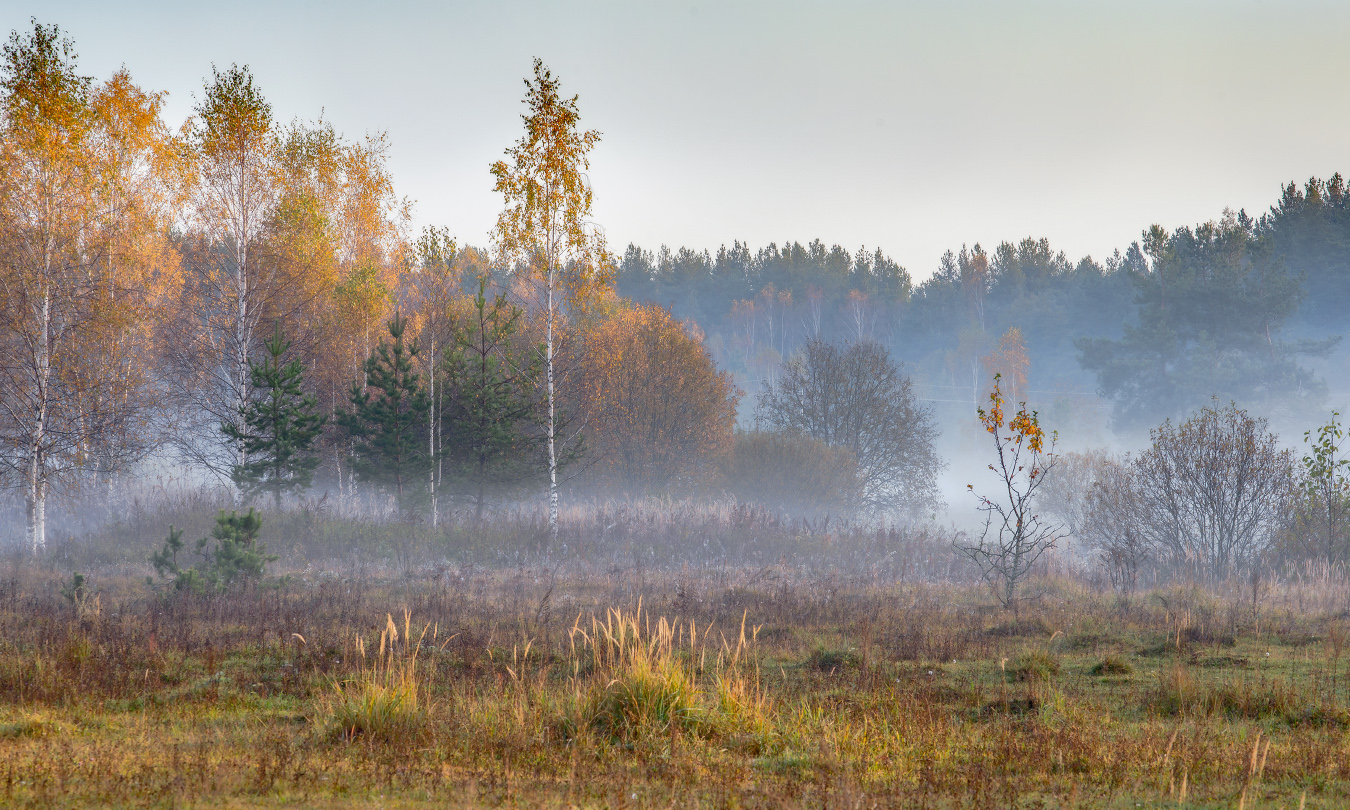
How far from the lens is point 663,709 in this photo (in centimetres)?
595

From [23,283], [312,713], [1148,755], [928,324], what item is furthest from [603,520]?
[928,324]

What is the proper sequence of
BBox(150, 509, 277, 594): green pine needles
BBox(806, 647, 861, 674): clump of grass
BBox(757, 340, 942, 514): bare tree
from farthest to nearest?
BBox(757, 340, 942, 514): bare tree → BBox(150, 509, 277, 594): green pine needles → BBox(806, 647, 861, 674): clump of grass

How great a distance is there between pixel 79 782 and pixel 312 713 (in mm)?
1998

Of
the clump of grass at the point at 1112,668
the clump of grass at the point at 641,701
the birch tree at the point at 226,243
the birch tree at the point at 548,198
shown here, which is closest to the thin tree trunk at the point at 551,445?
the birch tree at the point at 548,198

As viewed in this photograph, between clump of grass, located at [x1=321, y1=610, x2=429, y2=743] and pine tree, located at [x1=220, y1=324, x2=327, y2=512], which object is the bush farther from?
clump of grass, located at [x1=321, y1=610, x2=429, y2=743]

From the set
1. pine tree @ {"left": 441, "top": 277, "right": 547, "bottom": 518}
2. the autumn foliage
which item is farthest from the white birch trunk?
the autumn foliage

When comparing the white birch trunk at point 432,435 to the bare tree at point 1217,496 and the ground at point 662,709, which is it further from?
the bare tree at point 1217,496

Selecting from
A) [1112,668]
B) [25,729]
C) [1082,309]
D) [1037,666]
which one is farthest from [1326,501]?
[1082,309]

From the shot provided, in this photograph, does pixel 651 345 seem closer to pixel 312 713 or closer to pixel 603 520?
pixel 603 520

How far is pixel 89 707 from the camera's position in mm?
6559

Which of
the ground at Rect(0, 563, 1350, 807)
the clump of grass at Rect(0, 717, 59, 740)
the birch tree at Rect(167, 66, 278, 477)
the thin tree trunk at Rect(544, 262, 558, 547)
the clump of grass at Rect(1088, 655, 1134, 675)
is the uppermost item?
the birch tree at Rect(167, 66, 278, 477)

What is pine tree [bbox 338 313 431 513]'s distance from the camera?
65.4 feet

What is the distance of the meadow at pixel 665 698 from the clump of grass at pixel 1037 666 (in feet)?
0.11

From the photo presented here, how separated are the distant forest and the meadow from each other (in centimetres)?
2248
